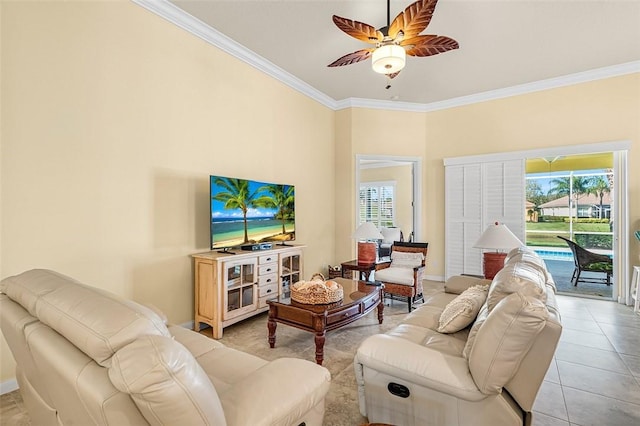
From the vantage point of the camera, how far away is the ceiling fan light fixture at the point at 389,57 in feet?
8.61

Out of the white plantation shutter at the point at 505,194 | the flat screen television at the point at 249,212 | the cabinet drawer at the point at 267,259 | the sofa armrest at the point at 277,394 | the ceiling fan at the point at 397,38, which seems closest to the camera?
the sofa armrest at the point at 277,394

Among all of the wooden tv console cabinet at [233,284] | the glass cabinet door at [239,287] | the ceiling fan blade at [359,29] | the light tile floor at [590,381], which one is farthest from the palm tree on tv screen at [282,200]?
the light tile floor at [590,381]

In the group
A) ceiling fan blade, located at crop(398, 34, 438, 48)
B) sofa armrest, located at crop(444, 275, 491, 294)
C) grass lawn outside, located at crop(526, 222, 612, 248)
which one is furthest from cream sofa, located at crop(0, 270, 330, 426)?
grass lawn outside, located at crop(526, 222, 612, 248)

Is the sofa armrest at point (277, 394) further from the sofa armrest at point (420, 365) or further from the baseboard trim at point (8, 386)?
the baseboard trim at point (8, 386)

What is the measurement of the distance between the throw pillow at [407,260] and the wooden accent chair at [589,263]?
309 centimetres

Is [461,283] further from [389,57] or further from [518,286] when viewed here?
[389,57]

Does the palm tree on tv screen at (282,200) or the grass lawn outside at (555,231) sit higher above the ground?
the palm tree on tv screen at (282,200)

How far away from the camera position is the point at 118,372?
0.78 meters

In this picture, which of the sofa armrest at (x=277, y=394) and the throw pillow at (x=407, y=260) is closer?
the sofa armrest at (x=277, y=394)

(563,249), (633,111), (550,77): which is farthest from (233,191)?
(563,249)

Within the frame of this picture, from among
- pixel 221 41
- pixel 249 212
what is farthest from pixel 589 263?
pixel 221 41

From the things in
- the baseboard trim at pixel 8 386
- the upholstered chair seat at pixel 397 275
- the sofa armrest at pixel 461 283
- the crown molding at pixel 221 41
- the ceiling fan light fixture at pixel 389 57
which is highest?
the crown molding at pixel 221 41

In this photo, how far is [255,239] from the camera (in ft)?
12.4

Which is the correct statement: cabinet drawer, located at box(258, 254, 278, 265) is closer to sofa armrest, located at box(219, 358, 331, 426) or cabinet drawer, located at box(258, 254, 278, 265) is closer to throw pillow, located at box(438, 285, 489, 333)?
throw pillow, located at box(438, 285, 489, 333)
